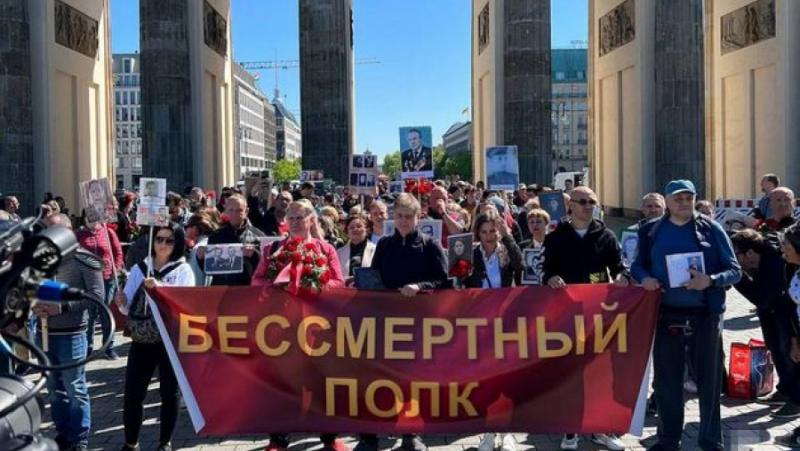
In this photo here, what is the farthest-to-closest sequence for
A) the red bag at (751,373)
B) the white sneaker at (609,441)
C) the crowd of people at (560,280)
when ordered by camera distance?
the red bag at (751,373)
the white sneaker at (609,441)
the crowd of people at (560,280)

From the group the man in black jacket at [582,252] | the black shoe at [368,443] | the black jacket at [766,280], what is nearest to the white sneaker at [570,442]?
the man in black jacket at [582,252]

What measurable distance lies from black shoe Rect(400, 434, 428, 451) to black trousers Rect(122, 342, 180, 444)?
1.75 m

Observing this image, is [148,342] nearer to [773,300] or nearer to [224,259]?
[224,259]

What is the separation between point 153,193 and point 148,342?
257cm

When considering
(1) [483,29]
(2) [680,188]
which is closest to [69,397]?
(2) [680,188]

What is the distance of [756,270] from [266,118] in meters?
172

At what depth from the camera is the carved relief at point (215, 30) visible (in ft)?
88.9

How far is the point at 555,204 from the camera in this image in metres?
10.5

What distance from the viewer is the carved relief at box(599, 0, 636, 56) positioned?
26.9 meters

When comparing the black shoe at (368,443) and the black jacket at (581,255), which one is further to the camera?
the black jacket at (581,255)

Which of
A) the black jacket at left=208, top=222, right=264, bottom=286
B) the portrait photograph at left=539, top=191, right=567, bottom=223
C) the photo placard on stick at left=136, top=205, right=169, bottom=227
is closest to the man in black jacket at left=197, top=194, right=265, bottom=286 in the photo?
the black jacket at left=208, top=222, right=264, bottom=286

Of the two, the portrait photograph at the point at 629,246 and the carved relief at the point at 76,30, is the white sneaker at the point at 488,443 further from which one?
the carved relief at the point at 76,30

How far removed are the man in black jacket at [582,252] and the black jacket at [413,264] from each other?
2.79 ft

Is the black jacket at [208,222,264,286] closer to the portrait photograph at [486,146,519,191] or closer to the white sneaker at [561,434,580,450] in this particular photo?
the white sneaker at [561,434,580,450]
